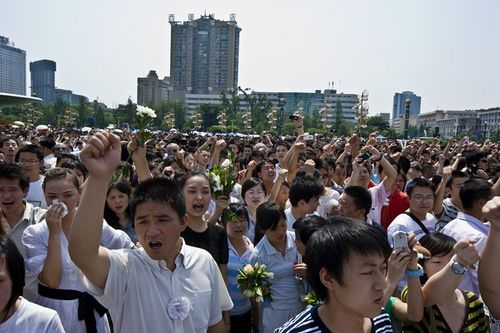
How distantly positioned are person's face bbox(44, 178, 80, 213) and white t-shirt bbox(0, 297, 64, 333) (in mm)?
1618

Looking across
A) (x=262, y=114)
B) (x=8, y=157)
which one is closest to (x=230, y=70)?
(x=262, y=114)

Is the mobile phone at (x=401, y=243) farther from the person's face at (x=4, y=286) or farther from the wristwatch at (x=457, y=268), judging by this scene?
the person's face at (x=4, y=286)

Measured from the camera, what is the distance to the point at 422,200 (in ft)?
16.8

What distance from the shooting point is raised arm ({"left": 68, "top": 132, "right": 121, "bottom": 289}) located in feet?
7.00

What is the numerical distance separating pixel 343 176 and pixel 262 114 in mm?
72341

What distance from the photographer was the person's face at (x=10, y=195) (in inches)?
148

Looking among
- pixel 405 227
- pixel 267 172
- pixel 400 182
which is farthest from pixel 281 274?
pixel 400 182

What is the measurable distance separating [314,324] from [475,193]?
124 inches

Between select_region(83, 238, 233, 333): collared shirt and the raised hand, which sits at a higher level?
the raised hand

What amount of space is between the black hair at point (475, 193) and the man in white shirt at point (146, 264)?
10.1 ft

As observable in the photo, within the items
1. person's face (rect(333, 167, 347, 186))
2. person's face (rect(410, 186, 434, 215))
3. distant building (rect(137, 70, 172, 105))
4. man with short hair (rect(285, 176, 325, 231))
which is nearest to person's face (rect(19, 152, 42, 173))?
man with short hair (rect(285, 176, 325, 231))

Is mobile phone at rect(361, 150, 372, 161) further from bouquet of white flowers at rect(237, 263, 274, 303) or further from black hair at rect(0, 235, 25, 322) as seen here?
black hair at rect(0, 235, 25, 322)

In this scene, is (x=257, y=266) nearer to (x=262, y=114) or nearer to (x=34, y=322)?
(x=34, y=322)

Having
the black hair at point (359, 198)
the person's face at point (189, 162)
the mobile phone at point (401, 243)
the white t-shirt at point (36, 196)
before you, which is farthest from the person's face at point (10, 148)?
the mobile phone at point (401, 243)
